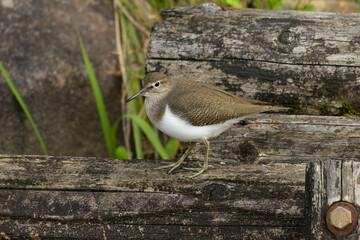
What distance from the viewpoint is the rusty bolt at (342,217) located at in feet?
7.39

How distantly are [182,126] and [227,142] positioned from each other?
1.36ft

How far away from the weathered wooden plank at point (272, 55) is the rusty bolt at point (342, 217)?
1.64 metres

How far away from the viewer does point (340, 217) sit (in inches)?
89.0

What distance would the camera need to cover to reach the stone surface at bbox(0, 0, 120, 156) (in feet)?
16.8

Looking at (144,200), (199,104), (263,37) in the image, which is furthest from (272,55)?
(144,200)

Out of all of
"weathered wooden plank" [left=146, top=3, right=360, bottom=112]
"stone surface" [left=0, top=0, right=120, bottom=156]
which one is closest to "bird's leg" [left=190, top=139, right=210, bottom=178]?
"weathered wooden plank" [left=146, top=3, right=360, bottom=112]

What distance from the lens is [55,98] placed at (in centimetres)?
525

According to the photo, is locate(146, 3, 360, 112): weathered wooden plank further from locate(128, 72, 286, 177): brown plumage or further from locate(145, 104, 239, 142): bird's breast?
locate(145, 104, 239, 142): bird's breast

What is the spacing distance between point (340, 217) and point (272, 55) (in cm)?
183

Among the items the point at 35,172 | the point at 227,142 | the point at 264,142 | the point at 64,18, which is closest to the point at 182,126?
the point at 227,142

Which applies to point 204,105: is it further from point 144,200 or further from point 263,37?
point 263,37

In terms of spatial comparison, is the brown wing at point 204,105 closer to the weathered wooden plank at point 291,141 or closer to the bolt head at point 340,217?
the weathered wooden plank at point 291,141

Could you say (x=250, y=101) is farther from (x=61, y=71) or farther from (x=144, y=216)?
(x=61, y=71)

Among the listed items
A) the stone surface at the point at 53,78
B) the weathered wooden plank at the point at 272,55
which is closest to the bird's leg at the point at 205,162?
the weathered wooden plank at the point at 272,55
